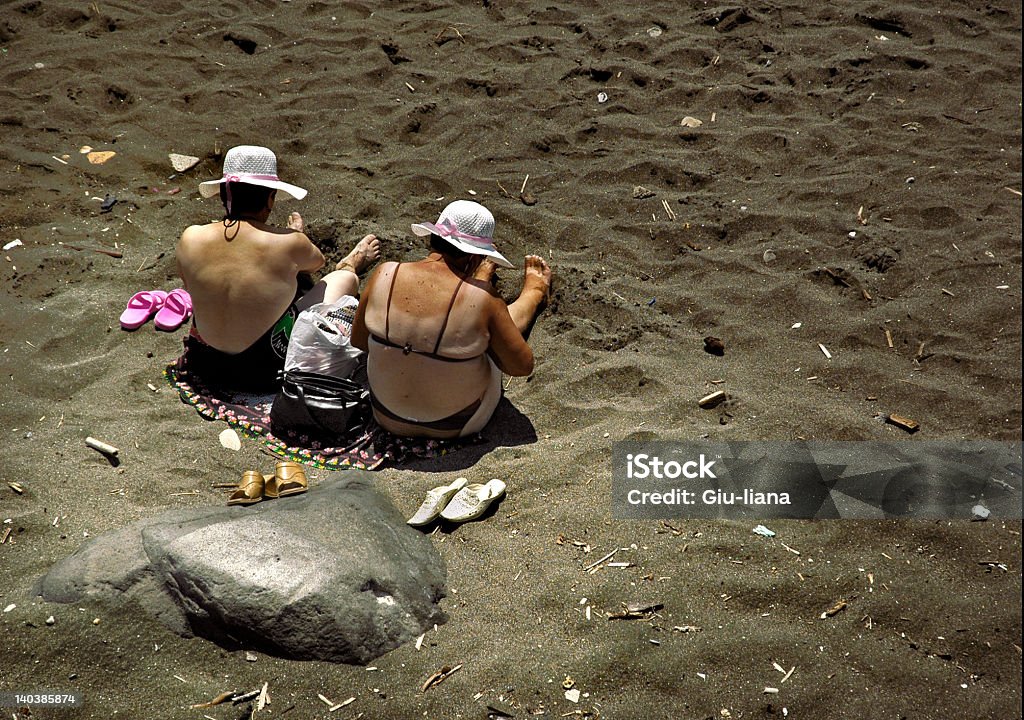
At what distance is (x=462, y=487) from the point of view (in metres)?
3.72

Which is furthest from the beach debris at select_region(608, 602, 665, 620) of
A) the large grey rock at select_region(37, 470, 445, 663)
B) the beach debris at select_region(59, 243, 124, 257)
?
the beach debris at select_region(59, 243, 124, 257)

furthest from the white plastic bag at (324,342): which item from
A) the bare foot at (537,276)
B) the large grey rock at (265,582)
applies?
the large grey rock at (265,582)

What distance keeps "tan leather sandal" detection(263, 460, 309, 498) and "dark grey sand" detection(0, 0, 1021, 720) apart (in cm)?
25

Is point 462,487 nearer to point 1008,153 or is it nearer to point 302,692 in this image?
point 302,692

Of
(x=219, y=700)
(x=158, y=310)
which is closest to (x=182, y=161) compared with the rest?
(x=158, y=310)

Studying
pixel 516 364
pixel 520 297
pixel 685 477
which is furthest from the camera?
pixel 520 297

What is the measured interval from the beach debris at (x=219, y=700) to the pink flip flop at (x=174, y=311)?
8.48 feet

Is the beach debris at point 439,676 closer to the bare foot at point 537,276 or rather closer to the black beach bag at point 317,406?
the black beach bag at point 317,406

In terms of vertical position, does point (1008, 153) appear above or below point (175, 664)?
above

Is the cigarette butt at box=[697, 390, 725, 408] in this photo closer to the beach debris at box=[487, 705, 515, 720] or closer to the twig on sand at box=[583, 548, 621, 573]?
the twig on sand at box=[583, 548, 621, 573]

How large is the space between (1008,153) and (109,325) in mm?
5821

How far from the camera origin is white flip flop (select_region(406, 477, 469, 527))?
11.7 ft

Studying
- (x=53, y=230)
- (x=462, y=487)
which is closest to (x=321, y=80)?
(x=53, y=230)

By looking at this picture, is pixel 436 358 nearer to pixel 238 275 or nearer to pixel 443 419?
pixel 443 419
